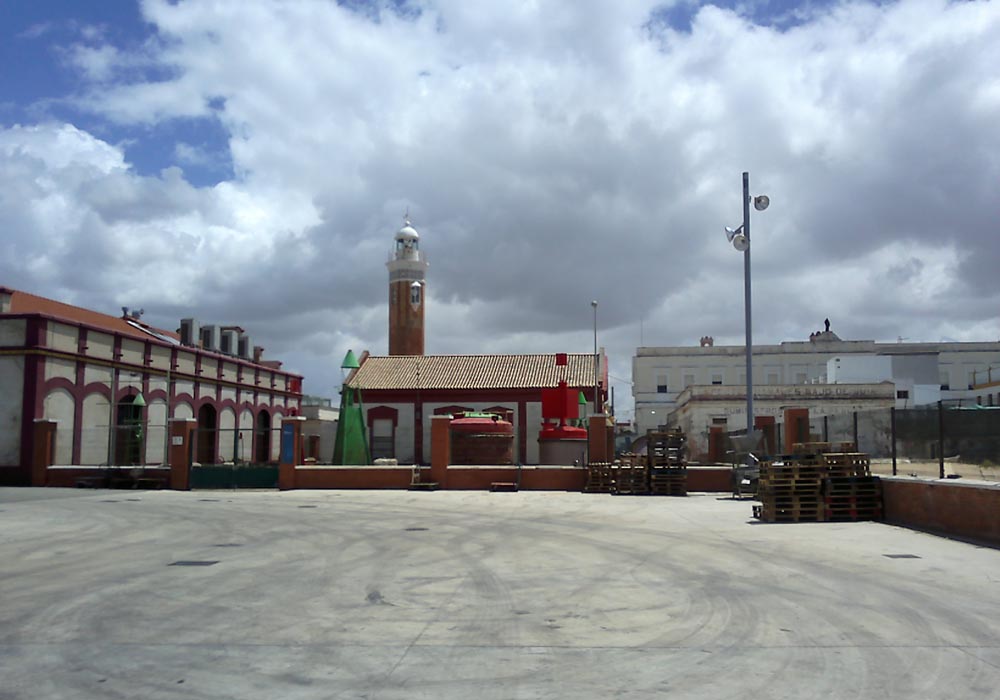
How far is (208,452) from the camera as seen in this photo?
1881 inches

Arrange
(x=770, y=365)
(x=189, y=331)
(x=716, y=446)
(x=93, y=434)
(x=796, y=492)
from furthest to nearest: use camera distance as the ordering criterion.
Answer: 1. (x=770, y=365)
2. (x=189, y=331)
3. (x=716, y=446)
4. (x=93, y=434)
5. (x=796, y=492)

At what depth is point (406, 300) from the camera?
71.6 m

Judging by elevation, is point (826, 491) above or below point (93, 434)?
below

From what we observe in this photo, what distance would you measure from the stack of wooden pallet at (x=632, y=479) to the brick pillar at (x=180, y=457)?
50.9 ft

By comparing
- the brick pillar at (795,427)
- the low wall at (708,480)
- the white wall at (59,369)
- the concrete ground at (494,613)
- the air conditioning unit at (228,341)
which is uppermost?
the air conditioning unit at (228,341)

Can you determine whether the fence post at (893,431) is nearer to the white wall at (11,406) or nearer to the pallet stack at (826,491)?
the pallet stack at (826,491)

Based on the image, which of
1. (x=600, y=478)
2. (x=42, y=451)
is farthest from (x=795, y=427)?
(x=42, y=451)

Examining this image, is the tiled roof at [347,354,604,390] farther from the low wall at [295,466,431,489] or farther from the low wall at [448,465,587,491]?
the low wall at [448,465,587,491]

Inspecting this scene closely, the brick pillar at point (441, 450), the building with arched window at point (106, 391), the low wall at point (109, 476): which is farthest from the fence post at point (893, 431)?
the low wall at point (109, 476)

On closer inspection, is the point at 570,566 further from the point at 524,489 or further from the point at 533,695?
the point at 524,489

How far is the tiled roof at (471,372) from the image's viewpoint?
55.4 meters

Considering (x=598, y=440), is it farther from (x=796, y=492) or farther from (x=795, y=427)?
(x=796, y=492)

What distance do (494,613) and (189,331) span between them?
57.0 m

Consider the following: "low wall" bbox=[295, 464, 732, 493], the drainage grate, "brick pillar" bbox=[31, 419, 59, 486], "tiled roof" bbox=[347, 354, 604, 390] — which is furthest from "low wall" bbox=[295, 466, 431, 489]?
"tiled roof" bbox=[347, 354, 604, 390]
